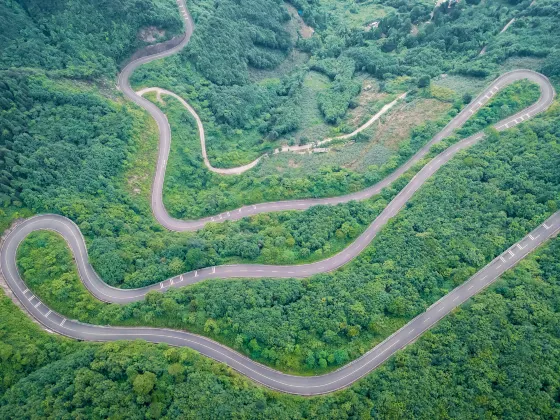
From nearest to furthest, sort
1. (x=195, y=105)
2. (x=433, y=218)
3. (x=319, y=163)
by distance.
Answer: (x=433, y=218) → (x=319, y=163) → (x=195, y=105)

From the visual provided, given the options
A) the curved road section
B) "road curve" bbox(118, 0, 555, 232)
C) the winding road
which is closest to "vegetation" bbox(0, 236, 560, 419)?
the winding road

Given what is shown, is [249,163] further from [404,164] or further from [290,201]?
[404,164]

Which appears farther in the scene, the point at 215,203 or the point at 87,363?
the point at 215,203

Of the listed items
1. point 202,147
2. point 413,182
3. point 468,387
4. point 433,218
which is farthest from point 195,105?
point 468,387

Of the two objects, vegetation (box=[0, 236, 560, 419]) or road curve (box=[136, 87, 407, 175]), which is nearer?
vegetation (box=[0, 236, 560, 419])

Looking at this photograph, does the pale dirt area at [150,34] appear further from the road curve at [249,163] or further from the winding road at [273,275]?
the winding road at [273,275]

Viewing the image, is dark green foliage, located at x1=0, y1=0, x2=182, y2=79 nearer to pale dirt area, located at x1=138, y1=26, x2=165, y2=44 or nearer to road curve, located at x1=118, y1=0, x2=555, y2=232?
pale dirt area, located at x1=138, y1=26, x2=165, y2=44

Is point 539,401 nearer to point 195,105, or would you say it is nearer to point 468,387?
point 468,387
